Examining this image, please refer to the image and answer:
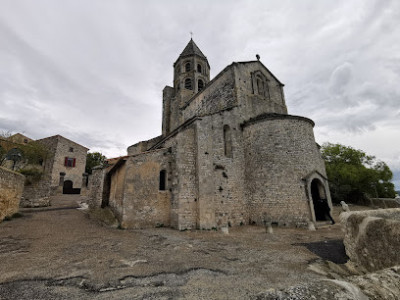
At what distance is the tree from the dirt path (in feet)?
53.6

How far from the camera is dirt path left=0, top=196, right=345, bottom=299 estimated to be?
3111 mm

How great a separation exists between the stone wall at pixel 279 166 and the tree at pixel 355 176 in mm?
11953

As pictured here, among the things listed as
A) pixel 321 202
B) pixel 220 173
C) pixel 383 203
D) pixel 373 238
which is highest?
pixel 220 173

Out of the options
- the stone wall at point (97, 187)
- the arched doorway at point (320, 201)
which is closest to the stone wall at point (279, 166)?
the arched doorway at point (320, 201)

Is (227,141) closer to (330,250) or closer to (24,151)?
(330,250)

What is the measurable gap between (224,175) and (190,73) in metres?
16.6

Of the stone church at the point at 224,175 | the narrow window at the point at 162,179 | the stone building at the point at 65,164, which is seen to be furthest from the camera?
the stone building at the point at 65,164

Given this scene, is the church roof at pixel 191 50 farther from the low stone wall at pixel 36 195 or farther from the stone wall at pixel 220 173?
the low stone wall at pixel 36 195

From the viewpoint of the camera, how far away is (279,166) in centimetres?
1017

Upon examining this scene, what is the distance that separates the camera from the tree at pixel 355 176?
64.6 feet

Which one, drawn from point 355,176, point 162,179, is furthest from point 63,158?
point 355,176

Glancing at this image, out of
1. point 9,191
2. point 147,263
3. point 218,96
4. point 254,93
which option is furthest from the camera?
point 218,96

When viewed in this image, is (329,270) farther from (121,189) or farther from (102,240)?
(121,189)

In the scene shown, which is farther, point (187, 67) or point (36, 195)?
point (187, 67)
